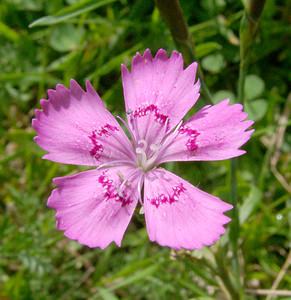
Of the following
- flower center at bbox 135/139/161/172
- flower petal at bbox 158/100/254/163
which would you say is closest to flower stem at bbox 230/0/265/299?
flower petal at bbox 158/100/254/163

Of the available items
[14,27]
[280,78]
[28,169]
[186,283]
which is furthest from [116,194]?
[14,27]

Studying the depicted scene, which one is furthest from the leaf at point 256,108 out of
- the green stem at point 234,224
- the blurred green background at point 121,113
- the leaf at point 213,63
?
the green stem at point 234,224

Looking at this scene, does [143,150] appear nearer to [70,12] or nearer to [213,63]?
[70,12]

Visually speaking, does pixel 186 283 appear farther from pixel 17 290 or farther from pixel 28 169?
pixel 28 169

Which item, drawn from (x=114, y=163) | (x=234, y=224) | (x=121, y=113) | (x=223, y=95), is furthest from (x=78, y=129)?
(x=223, y=95)

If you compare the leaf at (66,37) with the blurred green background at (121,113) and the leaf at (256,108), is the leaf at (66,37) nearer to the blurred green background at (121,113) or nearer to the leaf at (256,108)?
the blurred green background at (121,113)

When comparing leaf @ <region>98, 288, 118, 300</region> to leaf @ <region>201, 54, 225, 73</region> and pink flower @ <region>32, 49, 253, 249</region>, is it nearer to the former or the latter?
pink flower @ <region>32, 49, 253, 249</region>
